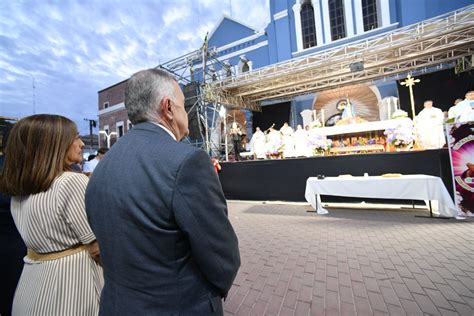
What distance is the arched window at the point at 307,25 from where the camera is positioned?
12.4 m

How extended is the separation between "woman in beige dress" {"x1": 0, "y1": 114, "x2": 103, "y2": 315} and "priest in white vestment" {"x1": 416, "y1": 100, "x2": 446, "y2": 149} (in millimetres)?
7726

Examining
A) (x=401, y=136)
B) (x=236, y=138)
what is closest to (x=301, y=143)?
(x=401, y=136)

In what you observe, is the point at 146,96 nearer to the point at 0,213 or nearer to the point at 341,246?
the point at 0,213

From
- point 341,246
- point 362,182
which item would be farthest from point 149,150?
point 362,182

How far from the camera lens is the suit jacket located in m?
0.74

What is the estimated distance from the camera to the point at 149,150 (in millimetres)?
786

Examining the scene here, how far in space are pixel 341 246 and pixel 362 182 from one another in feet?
6.44

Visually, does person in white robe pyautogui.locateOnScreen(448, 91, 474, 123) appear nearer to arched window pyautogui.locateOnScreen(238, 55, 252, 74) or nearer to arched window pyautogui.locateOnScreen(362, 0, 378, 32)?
arched window pyautogui.locateOnScreen(362, 0, 378, 32)

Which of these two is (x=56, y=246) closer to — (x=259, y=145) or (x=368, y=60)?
(x=259, y=145)

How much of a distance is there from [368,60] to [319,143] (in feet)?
13.0

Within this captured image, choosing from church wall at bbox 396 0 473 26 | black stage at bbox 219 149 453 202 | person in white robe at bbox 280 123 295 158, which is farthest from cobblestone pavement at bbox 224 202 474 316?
church wall at bbox 396 0 473 26

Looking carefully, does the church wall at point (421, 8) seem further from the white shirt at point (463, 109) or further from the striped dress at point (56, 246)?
the striped dress at point (56, 246)

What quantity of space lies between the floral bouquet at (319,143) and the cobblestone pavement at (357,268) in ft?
9.44

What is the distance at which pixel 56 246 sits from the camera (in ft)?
3.73
